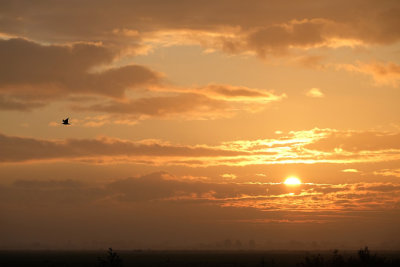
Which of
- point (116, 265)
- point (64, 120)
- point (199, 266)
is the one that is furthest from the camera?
point (199, 266)

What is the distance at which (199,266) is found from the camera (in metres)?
126

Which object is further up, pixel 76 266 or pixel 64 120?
pixel 64 120

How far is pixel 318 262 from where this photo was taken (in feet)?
186

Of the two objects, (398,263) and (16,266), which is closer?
(398,263)

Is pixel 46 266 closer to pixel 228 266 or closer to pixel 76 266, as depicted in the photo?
pixel 76 266

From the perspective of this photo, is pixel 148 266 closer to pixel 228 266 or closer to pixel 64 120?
pixel 228 266

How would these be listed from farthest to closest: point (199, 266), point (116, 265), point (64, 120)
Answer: point (199, 266) → point (64, 120) → point (116, 265)

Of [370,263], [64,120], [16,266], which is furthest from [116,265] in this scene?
[16,266]

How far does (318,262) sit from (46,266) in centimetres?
8873

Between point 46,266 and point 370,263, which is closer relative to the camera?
point 370,263

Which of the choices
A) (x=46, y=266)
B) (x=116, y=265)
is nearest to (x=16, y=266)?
(x=46, y=266)

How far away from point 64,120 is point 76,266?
71.7 m

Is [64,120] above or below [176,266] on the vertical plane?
above

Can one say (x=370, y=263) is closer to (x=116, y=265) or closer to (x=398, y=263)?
(x=398, y=263)
